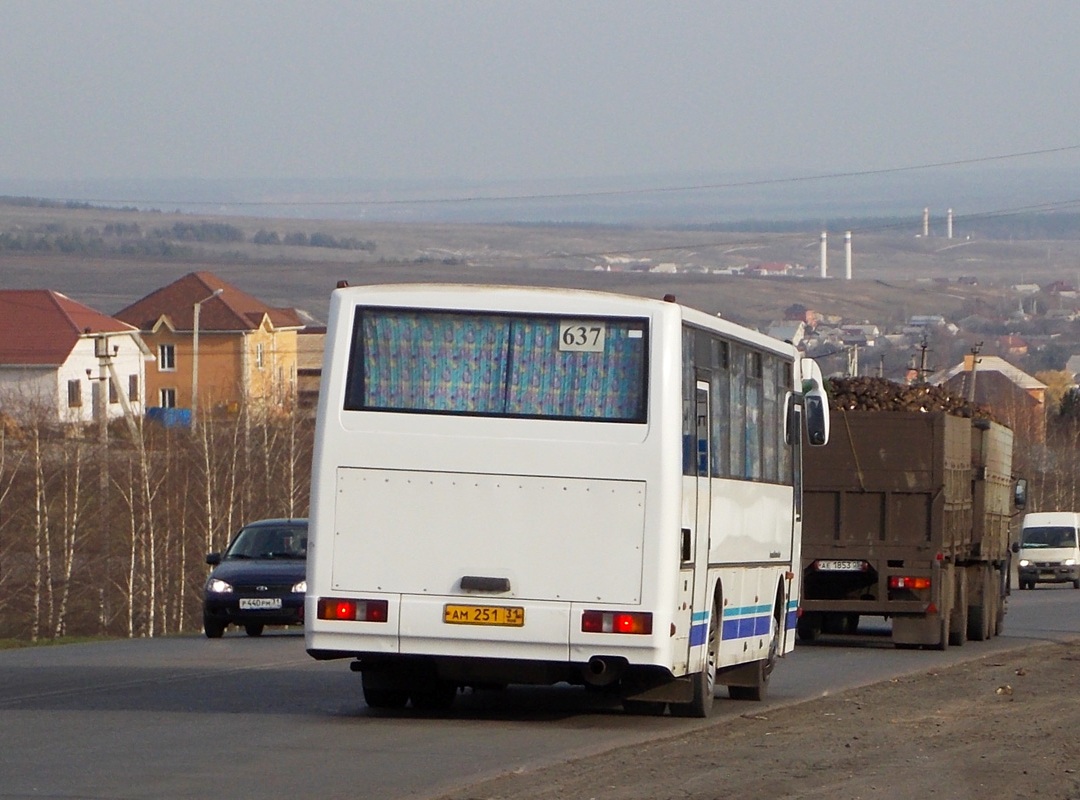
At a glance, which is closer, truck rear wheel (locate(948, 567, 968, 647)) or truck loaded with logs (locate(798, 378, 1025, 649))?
truck loaded with logs (locate(798, 378, 1025, 649))

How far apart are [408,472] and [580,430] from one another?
3.78 ft

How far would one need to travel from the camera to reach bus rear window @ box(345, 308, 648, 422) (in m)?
13.3

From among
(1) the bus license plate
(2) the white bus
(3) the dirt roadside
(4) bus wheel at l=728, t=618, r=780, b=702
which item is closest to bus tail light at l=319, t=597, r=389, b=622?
(2) the white bus

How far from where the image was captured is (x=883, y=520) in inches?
938

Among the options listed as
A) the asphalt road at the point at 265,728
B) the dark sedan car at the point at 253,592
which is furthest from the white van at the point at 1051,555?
the asphalt road at the point at 265,728

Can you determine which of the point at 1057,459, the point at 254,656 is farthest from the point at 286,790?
the point at 1057,459

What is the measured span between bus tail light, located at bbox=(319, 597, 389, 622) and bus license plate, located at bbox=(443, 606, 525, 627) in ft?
1.36

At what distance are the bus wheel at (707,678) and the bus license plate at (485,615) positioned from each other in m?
1.75

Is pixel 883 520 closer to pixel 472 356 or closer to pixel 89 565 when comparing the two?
pixel 472 356

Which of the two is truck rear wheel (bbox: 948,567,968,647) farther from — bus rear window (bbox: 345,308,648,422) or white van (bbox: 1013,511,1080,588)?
white van (bbox: 1013,511,1080,588)

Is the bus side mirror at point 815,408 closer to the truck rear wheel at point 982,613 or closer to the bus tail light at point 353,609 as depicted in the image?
the bus tail light at point 353,609

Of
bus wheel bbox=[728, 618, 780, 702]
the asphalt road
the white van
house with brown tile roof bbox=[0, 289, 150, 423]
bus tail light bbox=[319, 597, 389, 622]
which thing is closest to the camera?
the asphalt road

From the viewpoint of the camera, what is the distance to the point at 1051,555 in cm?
5662

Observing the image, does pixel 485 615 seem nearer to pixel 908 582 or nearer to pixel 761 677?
pixel 761 677
